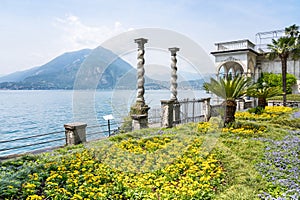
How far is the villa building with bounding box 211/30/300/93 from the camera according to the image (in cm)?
2188

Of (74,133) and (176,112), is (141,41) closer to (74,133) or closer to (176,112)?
(176,112)

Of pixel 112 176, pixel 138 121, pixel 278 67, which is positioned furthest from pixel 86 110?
pixel 278 67

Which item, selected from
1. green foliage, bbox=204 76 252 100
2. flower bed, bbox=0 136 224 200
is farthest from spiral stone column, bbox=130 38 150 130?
flower bed, bbox=0 136 224 200

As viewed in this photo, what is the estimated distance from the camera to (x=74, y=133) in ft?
23.1

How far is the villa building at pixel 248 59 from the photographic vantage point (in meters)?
21.9

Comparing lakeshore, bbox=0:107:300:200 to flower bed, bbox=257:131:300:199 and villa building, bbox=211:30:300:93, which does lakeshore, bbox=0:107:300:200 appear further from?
villa building, bbox=211:30:300:93

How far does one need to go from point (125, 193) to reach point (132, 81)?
753 cm

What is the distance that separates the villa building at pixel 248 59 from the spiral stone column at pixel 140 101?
12.4 metres

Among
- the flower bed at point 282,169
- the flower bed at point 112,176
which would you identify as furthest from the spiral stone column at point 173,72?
the flower bed at point 112,176

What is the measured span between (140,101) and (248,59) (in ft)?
52.4

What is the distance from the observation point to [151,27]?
7.99m

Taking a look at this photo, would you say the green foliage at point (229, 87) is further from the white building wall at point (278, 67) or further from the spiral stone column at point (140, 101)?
the white building wall at point (278, 67)

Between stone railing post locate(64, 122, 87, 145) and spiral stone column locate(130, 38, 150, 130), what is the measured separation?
8.17 ft

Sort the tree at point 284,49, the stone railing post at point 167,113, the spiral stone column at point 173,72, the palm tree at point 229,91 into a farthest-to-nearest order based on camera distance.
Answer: the tree at point 284,49, the spiral stone column at point 173,72, the stone railing post at point 167,113, the palm tree at point 229,91
